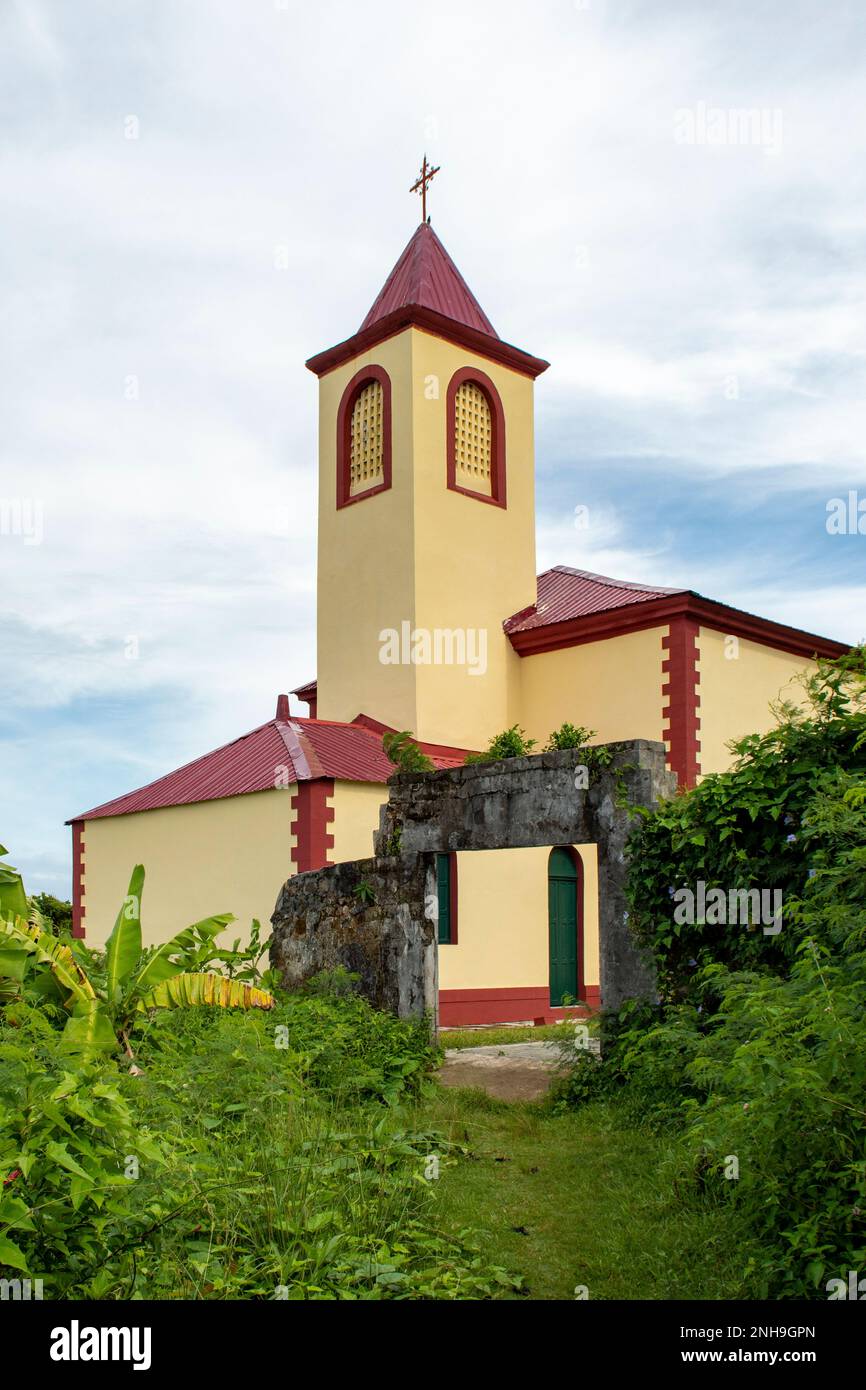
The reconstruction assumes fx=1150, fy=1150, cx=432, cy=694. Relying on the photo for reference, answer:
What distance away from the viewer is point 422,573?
65.1 ft

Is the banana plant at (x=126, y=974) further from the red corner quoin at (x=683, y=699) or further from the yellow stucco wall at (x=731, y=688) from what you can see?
the yellow stucco wall at (x=731, y=688)

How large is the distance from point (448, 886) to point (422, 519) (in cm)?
643

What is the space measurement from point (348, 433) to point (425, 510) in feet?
9.83

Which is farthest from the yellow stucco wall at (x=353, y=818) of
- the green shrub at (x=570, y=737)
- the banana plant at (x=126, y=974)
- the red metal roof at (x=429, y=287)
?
the red metal roof at (x=429, y=287)

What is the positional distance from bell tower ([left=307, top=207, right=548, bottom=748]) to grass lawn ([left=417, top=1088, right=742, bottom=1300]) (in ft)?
35.1

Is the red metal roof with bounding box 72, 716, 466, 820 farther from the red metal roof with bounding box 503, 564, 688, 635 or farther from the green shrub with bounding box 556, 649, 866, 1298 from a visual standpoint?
the green shrub with bounding box 556, 649, 866, 1298

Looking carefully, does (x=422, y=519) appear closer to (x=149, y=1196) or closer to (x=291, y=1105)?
(x=291, y=1105)

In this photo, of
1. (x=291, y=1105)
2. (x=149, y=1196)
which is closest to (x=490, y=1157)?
(x=291, y=1105)

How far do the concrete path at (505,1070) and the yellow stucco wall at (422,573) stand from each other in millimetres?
7554

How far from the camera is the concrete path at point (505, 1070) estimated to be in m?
10.6

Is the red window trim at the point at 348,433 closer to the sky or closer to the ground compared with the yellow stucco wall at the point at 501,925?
closer to the sky

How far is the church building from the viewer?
17.7m

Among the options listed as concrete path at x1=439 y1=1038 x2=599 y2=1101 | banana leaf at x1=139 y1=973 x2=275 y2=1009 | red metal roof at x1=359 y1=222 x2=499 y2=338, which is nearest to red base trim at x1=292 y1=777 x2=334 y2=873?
concrete path at x1=439 y1=1038 x2=599 y2=1101
